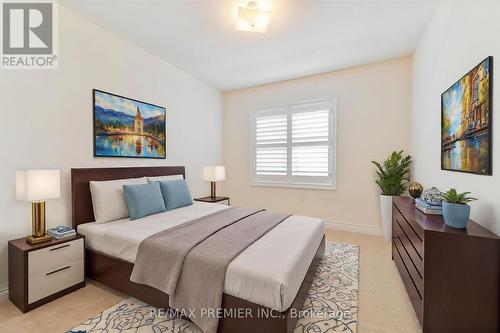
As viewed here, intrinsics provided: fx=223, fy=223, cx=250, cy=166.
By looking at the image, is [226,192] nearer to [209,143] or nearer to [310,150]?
[209,143]

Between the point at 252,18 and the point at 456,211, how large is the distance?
94.2 inches

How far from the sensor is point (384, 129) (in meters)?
3.58

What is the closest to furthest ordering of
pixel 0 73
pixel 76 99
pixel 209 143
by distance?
1. pixel 0 73
2. pixel 76 99
3. pixel 209 143

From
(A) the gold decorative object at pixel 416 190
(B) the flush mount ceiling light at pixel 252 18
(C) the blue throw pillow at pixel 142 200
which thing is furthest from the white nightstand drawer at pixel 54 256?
(A) the gold decorative object at pixel 416 190

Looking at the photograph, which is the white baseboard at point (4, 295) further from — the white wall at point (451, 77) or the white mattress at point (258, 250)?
the white wall at point (451, 77)

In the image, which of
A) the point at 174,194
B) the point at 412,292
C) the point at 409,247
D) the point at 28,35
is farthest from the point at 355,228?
the point at 28,35

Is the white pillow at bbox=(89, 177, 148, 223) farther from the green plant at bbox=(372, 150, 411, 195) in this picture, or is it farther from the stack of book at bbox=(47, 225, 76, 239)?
the green plant at bbox=(372, 150, 411, 195)

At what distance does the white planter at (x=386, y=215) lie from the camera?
3.23m

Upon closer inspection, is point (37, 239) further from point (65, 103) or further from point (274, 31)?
point (274, 31)

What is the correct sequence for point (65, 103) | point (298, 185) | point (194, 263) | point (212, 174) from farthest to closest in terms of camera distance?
1. point (298, 185)
2. point (212, 174)
3. point (65, 103)
4. point (194, 263)

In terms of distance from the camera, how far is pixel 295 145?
4281 millimetres

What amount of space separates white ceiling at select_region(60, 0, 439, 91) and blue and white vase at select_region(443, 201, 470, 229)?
2054mm

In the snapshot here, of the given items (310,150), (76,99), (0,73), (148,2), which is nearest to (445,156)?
(310,150)

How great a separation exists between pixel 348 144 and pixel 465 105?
6.83ft
